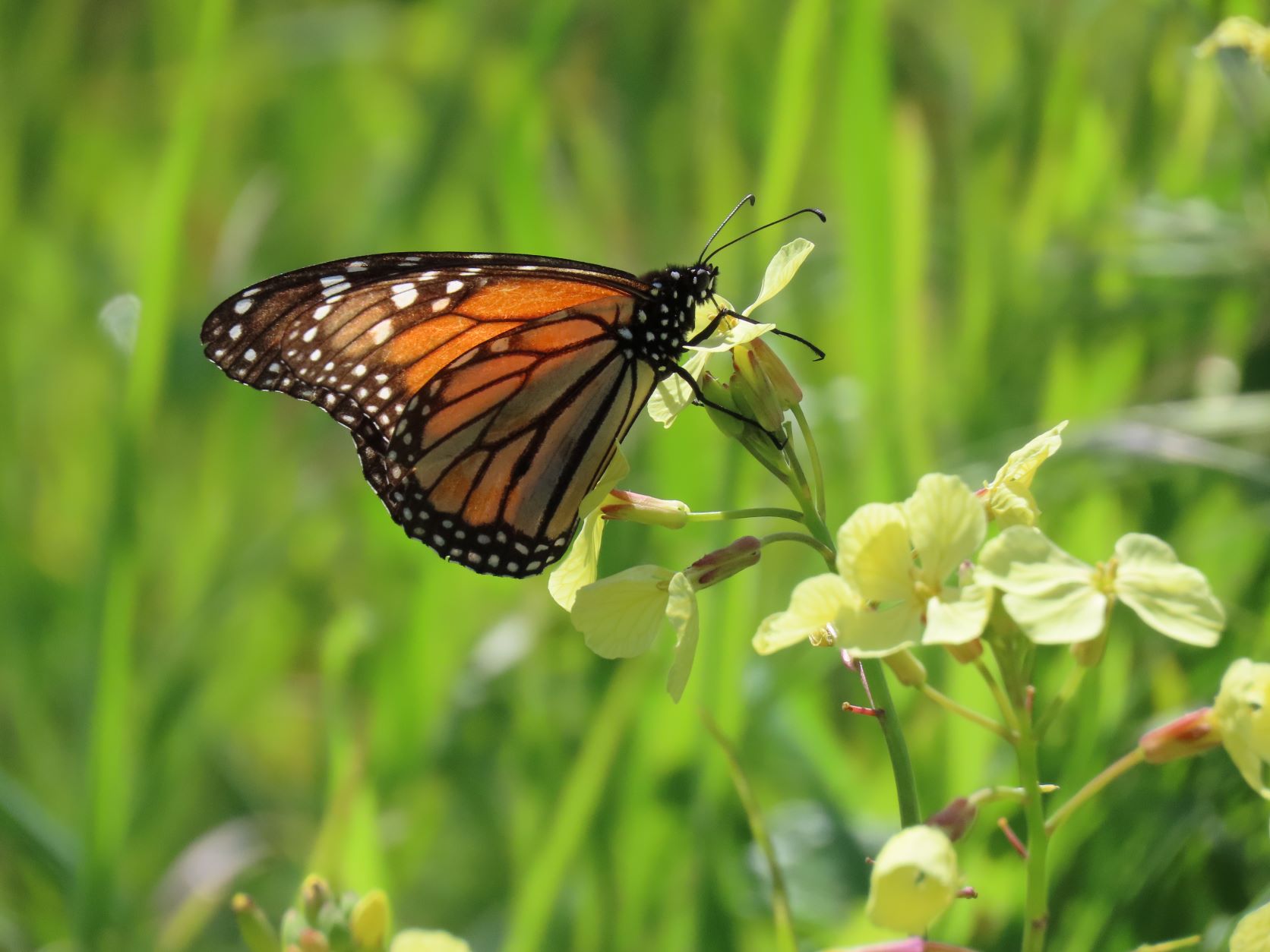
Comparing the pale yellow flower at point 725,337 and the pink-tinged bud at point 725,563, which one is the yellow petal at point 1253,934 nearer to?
the pink-tinged bud at point 725,563

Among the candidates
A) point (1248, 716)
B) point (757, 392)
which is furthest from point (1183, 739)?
point (757, 392)

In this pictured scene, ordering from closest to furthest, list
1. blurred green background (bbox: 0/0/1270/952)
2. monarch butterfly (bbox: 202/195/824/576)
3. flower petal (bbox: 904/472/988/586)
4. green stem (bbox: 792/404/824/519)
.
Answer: flower petal (bbox: 904/472/988/586)
green stem (bbox: 792/404/824/519)
monarch butterfly (bbox: 202/195/824/576)
blurred green background (bbox: 0/0/1270/952)

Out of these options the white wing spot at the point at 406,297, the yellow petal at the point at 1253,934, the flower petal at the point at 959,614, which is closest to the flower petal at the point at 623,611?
the flower petal at the point at 959,614

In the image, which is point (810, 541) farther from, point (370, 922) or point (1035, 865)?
point (370, 922)

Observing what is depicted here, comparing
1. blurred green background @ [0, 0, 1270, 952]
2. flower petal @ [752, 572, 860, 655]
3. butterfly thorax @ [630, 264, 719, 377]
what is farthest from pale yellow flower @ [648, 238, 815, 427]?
blurred green background @ [0, 0, 1270, 952]

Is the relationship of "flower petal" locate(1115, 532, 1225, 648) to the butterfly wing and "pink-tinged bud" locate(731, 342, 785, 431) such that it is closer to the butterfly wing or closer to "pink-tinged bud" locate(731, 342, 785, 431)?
"pink-tinged bud" locate(731, 342, 785, 431)

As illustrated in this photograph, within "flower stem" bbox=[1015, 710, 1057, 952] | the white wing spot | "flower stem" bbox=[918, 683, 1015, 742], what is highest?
the white wing spot
